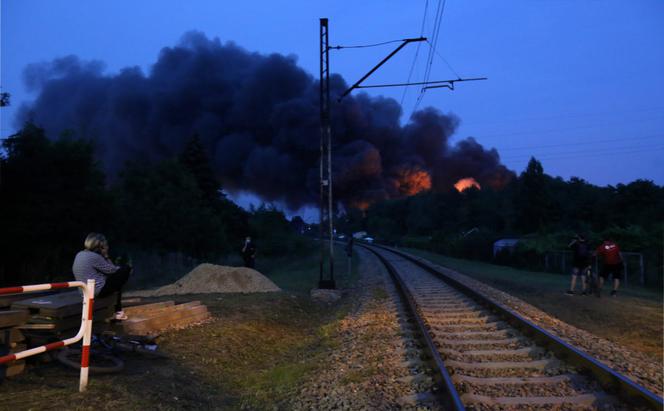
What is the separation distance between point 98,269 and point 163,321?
221 cm

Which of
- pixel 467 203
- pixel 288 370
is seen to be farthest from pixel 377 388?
pixel 467 203

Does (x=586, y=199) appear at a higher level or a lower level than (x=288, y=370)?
higher

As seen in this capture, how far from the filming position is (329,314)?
11938mm

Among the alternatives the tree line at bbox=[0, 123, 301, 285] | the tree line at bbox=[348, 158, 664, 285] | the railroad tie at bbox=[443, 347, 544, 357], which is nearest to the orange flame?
the tree line at bbox=[348, 158, 664, 285]

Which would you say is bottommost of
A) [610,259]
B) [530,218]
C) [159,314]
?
[159,314]

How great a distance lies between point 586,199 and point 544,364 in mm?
66459

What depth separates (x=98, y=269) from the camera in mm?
5934

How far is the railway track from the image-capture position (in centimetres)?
462

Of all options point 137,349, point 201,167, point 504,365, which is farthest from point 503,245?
point 137,349

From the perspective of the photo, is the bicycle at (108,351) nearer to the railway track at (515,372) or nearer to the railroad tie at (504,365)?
the railway track at (515,372)

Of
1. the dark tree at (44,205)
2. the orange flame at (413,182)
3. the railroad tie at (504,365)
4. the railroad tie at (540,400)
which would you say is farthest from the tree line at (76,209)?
the railroad tie at (540,400)

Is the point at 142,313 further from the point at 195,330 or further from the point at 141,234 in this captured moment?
the point at 141,234

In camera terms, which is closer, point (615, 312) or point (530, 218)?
point (615, 312)

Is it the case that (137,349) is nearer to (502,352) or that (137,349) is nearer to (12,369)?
(12,369)
